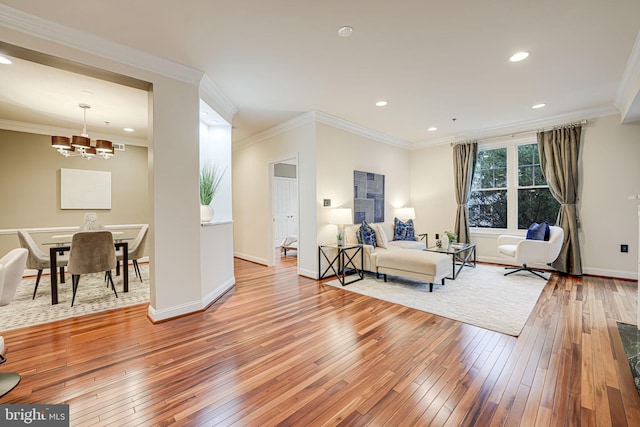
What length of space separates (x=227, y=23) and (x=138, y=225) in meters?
5.32

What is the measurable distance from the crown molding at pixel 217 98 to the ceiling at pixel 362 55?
3.8 inches

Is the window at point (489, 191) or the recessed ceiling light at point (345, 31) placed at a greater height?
the recessed ceiling light at point (345, 31)

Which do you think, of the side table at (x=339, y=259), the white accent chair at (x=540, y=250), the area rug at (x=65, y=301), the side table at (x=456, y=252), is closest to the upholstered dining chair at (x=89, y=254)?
the area rug at (x=65, y=301)

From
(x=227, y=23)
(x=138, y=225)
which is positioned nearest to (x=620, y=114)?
(x=227, y=23)

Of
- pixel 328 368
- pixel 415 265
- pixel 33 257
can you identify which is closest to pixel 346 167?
pixel 415 265

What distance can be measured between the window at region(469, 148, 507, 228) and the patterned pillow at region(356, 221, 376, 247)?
106 inches

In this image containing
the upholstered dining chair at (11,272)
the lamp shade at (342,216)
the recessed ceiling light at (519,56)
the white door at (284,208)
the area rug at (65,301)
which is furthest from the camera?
the white door at (284,208)

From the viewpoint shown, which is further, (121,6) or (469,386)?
(121,6)

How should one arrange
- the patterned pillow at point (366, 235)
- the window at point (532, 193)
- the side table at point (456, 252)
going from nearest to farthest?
the side table at point (456, 252) < the patterned pillow at point (366, 235) < the window at point (532, 193)

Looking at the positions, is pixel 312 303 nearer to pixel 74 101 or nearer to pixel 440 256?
pixel 440 256

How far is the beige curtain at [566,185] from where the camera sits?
14.9 ft

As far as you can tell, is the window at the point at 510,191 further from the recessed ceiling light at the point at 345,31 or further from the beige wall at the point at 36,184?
the beige wall at the point at 36,184

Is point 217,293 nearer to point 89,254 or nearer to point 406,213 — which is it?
point 89,254

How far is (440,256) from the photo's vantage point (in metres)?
3.96
